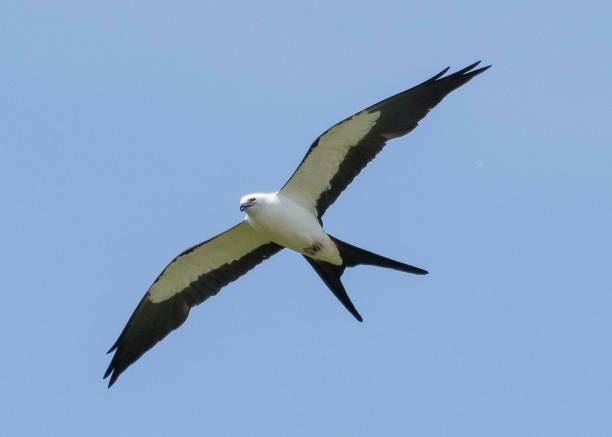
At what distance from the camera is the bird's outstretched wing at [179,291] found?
19.5 meters

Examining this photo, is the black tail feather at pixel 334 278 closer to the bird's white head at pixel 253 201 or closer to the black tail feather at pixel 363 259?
the black tail feather at pixel 363 259

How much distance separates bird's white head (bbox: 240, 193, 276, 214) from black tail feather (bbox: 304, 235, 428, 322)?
105 centimetres

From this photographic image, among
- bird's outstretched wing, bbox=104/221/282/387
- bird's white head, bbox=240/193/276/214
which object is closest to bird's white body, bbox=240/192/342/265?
bird's white head, bbox=240/193/276/214

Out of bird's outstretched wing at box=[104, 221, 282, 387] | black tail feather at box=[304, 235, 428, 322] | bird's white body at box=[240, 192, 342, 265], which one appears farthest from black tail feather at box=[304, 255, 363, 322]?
bird's outstretched wing at box=[104, 221, 282, 387]

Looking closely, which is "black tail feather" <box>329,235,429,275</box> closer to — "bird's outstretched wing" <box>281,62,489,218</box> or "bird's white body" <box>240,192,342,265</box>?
"bird's white body" <box>240,192,342,265</box>

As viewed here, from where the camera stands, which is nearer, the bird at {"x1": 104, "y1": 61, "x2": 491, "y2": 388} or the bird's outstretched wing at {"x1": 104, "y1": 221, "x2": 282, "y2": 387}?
the bird at {"x1": 104, "y1": 61, "x2": 491, "y2": 388}

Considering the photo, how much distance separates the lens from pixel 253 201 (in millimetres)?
18406

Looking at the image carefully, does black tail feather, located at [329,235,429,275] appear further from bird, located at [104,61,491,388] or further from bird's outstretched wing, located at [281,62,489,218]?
bird's outstretched wing, located at [281,62,489,218]

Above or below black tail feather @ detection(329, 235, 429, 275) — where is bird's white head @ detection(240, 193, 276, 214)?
above

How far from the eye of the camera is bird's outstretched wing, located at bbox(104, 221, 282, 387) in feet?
63.9

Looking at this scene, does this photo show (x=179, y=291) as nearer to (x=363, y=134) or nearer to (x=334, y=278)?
(x=334, y=278)

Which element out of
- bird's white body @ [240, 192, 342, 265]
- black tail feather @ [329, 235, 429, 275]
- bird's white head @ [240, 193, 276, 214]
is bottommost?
black tail feather @ [329, 235, 429, 275]

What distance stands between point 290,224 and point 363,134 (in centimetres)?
158

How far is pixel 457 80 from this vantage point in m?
18.0
